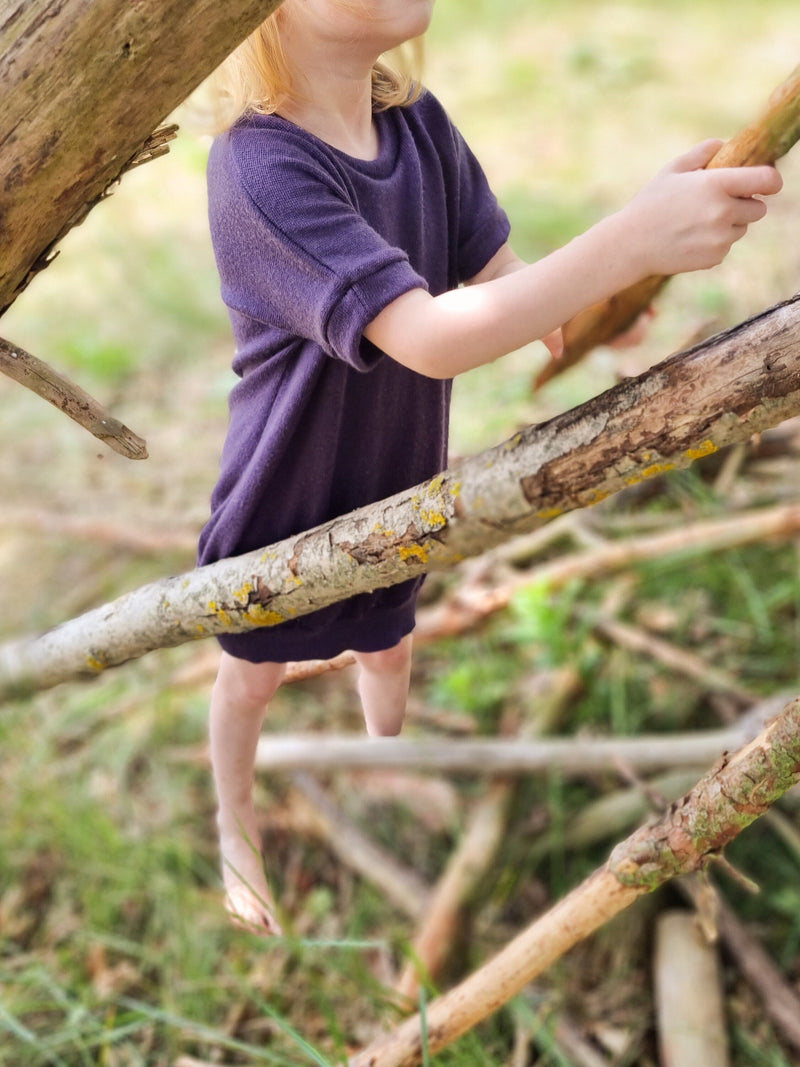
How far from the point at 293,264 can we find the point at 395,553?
258mm

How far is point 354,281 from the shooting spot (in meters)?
0.74

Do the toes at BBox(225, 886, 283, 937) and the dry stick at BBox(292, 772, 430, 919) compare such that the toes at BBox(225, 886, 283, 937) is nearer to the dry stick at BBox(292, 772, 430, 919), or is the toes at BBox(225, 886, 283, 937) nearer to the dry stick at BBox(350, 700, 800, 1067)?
the dry stick at BBox(350, 700, 800, 1067)

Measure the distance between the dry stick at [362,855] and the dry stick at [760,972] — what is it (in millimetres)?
566

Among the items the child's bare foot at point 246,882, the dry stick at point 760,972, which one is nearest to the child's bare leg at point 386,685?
the child's bare foot at point 246,882

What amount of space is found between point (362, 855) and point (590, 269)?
1.75m

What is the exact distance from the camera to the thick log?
2.37ft

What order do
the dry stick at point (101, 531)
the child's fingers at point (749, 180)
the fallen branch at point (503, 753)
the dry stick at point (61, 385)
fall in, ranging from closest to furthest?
1. the child's fingers at point (749, 180)
2. the dry stick at point (61, 385)
3. the fallen branch at point (503, 753)
4. the dry stick at point (101, 531)

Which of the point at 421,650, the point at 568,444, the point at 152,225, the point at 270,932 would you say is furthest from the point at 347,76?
the point at 152,225

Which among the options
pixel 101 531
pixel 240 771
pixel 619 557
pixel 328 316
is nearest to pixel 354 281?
pixel 328 316

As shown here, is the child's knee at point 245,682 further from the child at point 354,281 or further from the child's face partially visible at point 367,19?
the child's face partially visible at point 367,19

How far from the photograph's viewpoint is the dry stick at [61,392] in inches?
34.2

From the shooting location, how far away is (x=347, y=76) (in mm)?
798

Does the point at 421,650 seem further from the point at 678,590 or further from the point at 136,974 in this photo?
the point at 136,974

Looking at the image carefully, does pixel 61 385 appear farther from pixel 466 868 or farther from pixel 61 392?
pixel 466 868
